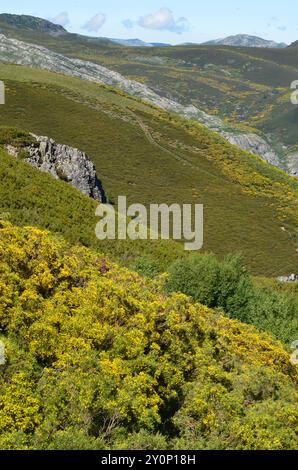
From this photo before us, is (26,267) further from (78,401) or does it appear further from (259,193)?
(259,193)

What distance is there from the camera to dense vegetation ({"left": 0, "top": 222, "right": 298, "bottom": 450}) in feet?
38.4

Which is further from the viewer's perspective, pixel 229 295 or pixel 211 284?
pixel 229 295

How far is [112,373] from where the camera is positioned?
501 inches

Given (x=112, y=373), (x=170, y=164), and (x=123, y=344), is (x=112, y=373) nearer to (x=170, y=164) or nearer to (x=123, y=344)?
(x=123, y=344)

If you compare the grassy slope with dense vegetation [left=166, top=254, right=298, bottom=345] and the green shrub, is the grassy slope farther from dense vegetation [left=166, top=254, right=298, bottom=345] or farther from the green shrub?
the green shrub

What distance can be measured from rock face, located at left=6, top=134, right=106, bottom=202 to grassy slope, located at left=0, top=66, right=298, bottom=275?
8.08 meters

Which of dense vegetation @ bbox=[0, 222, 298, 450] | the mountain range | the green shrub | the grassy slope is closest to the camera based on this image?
dense vegetation @ bbox=[0, 222, 298, 450]

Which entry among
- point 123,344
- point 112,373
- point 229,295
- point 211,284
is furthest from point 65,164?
point 112,373

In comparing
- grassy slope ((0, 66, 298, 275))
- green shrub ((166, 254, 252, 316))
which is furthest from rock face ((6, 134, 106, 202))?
green shrub ((166, 254, 252, 316))

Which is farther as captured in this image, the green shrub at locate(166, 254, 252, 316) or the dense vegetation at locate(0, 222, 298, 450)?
the green shrub at locate(166, 254, 252, 316)

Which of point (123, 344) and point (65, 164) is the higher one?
point (65, 164)

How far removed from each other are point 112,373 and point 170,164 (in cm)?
8359

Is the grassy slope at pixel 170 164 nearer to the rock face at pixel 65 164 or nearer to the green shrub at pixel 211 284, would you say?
the rock face at pixel 65 164
